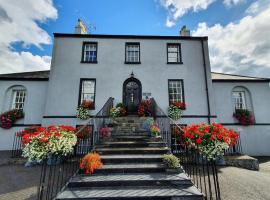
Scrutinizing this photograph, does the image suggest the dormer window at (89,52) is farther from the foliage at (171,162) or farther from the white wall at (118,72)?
the foliage at (171,162)

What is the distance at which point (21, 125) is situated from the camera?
1012 centimetres

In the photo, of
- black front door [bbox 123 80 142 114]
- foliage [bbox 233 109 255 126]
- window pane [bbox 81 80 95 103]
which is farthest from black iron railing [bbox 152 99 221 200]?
foliage [bbox 233 109 255 126]

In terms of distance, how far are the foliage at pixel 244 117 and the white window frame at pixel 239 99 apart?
558 millimetres

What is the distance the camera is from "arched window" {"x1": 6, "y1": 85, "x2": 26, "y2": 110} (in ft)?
34.9

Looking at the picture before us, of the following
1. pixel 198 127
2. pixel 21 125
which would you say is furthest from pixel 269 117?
pixel 21 125

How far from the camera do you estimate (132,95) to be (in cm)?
1059

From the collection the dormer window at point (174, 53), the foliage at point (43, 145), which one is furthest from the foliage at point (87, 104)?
the dormer window at point (174, 53)

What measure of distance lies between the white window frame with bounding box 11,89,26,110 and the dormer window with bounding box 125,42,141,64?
26.6 feet

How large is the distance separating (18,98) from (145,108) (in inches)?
369

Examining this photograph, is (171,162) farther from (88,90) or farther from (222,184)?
(88,90)

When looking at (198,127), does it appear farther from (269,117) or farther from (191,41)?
(269,117)

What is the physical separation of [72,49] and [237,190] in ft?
39.6

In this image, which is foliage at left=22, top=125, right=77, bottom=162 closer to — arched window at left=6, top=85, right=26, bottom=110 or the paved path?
the paved path

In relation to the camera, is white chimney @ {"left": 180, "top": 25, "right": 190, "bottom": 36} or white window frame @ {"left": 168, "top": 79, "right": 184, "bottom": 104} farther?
white chimney @ {"left": 180, "top": 25, "right": 190, "bottom": 36}
